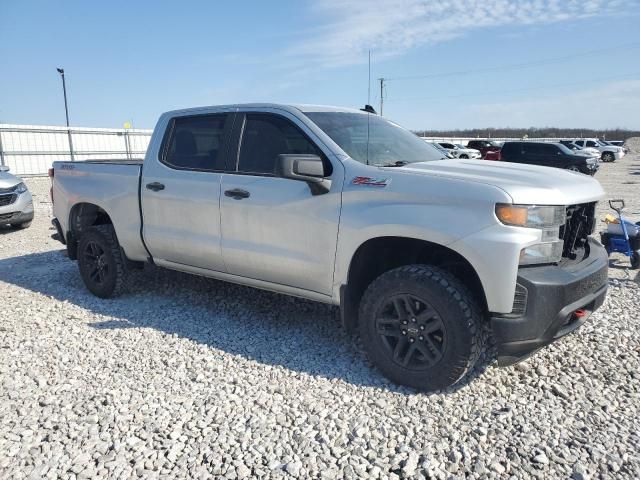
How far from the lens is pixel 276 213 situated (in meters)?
3.76

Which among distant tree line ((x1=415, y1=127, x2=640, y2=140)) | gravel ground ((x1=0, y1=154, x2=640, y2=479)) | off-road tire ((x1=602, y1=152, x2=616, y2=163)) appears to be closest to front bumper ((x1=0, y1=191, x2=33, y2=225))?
gravel ground ((x1=0, y1=154, x2=640, y2=479))

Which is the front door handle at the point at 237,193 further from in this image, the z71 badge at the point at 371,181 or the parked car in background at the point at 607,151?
the parked car in background at the point at 607,151

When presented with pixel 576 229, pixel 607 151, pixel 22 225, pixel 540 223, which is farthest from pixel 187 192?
pixel 607 151

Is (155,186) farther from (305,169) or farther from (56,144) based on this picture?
(56,144)

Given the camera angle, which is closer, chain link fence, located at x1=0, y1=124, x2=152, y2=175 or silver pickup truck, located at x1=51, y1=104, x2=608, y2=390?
silver pickup truck, located at x1=51, y1=104, x2=608, y2=390

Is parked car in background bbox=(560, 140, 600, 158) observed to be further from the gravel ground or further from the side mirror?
the side mirror

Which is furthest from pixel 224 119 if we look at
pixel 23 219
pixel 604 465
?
pixel 23 219

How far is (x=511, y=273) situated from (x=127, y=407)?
248 centimetres

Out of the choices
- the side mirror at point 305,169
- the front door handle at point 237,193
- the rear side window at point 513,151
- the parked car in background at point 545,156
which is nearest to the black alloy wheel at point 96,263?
the front door handle at point 237,193

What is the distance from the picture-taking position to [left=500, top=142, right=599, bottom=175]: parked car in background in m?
21.8

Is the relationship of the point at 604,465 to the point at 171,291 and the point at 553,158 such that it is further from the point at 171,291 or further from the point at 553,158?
the point at 553,158

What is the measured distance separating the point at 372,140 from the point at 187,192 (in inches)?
65.0

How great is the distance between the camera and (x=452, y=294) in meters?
3.06

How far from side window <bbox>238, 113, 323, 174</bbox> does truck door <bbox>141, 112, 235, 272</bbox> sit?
0.69 ft
